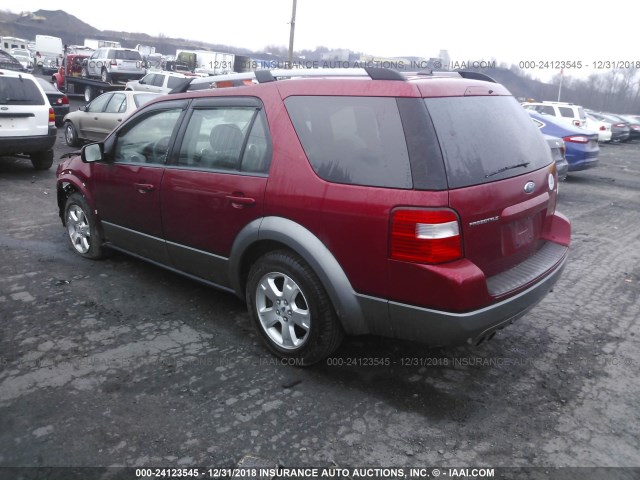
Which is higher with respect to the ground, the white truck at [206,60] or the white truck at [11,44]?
the white truck at [11,44]

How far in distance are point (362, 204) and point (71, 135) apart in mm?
12376

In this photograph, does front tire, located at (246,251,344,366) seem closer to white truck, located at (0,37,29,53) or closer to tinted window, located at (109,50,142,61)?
tinted window, located at (109,50,142,61)

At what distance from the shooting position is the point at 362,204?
284cm

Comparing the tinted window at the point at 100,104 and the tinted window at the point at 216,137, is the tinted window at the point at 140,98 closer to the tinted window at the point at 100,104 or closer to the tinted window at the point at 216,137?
the tinted window at the point at 100,104

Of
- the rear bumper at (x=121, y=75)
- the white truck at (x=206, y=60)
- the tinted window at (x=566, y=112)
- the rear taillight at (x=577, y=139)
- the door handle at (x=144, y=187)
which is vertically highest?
the white truck at (x=206, y=60)

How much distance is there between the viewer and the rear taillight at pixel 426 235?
8.74ft

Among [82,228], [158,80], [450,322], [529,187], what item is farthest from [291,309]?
[158,80]

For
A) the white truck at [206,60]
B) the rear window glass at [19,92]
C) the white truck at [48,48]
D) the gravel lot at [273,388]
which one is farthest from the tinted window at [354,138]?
the white truck at [48,48]

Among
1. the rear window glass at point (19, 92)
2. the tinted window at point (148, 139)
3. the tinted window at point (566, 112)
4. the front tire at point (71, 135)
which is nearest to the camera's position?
the tinted window at point (148, 139)

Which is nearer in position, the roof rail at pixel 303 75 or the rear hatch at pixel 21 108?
the roof rail at pixel 303 75

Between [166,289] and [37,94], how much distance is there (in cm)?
670

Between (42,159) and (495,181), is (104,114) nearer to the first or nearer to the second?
(42,159)

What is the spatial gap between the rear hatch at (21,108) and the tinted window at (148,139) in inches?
215

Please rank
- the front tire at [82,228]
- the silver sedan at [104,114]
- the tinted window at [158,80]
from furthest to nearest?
the tinted window at [158,80] < the silver sedan at [104,114] < the front tire at [82,228]
